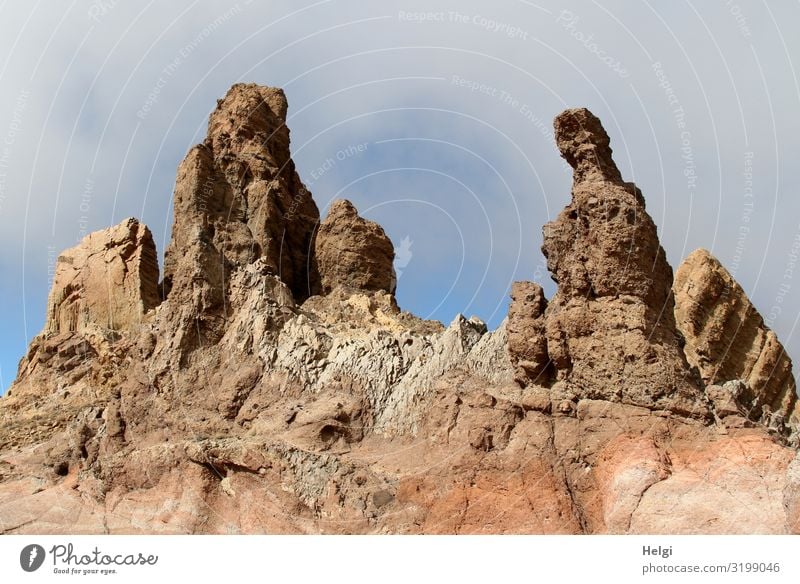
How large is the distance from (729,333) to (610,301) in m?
19.3

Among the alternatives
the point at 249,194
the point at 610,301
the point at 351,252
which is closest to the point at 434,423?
the point at 610,301

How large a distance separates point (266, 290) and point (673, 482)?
48.0 feet

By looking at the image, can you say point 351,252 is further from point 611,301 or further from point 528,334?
point 611,301

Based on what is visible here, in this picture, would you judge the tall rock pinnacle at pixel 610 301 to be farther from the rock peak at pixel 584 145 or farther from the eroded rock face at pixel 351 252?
the eroded rock face at pixel 351 252

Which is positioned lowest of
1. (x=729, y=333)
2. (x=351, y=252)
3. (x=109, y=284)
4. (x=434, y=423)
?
(x=434, y=423)

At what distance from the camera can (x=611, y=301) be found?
65.0 ft

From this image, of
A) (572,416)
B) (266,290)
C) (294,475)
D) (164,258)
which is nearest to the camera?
(572,416)

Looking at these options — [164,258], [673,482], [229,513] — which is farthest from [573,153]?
[164,258]

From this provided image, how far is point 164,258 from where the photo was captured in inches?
1435

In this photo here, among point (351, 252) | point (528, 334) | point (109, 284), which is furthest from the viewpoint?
point (109, 284)

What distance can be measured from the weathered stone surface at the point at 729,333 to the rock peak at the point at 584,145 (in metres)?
16.3

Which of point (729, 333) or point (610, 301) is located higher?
point (729, 333)

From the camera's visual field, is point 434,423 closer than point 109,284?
Yes
